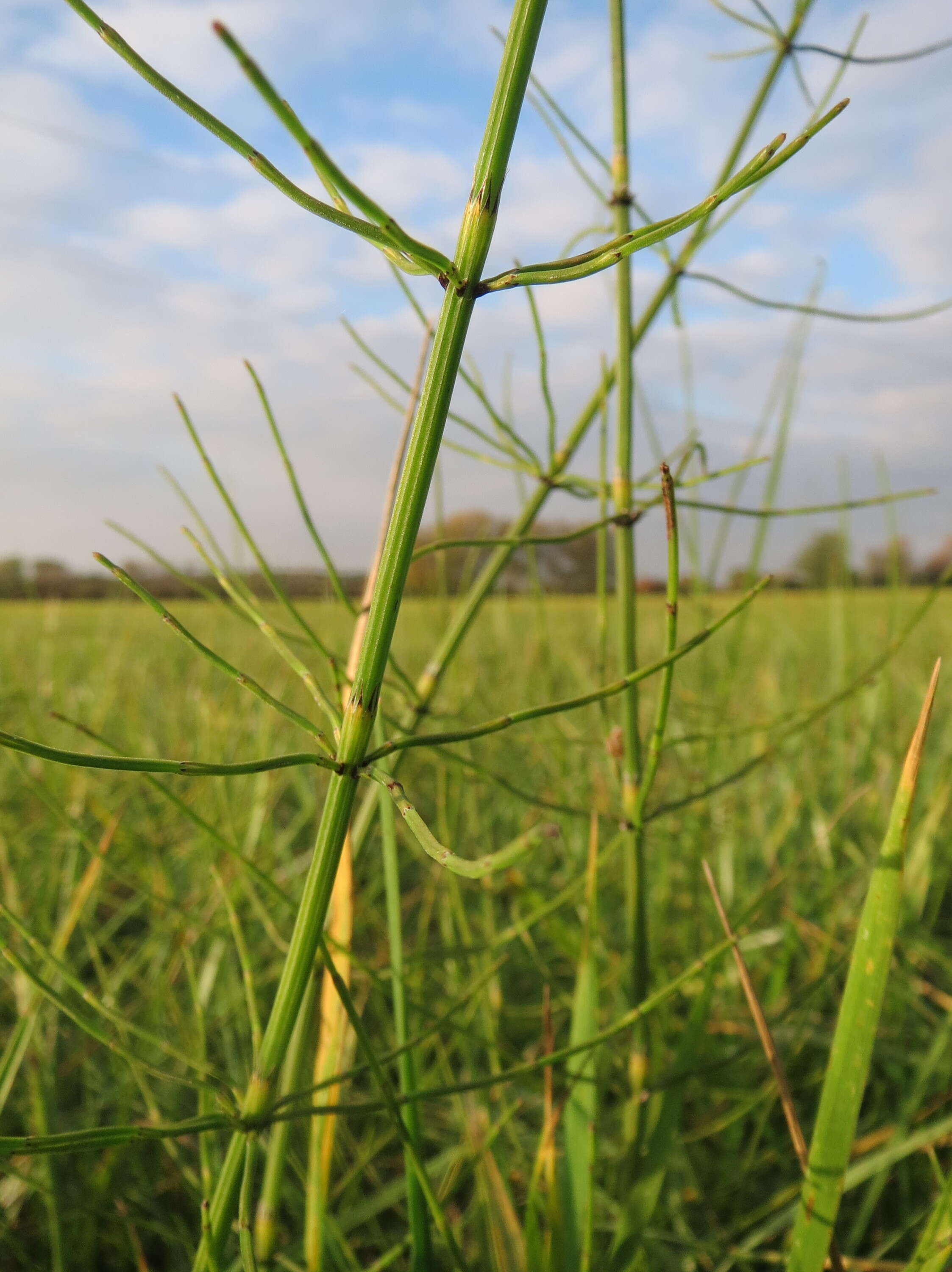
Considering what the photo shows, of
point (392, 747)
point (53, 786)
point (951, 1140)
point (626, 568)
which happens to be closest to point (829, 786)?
point (951, 1140)

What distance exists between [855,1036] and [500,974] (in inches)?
21.5

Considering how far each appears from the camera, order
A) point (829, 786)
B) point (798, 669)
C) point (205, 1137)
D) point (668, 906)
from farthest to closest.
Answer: point (798, 669)
point (829, 786)
point (668, 906)
point (205, 1137)

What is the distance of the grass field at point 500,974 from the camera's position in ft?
1.94

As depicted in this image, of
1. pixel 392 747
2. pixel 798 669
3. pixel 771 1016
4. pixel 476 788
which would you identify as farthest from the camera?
pixel 798 669

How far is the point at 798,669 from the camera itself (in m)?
2.09

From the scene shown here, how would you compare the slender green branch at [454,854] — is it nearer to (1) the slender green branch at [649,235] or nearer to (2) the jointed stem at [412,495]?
(2) the jointed stem at [412,495]

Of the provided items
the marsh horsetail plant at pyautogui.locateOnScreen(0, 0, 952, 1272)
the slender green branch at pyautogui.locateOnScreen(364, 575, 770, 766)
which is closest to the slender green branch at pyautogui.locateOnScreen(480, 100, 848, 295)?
the marsh horsetail plant at pyautogui.locateOnScreen(0, 0, 952, 1272)

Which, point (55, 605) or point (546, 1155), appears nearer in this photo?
point (546, 1155)

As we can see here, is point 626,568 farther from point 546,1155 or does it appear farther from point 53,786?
point 53,786

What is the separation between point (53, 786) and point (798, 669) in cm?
158

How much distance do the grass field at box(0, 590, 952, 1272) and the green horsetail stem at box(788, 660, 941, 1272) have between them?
0.25 ft

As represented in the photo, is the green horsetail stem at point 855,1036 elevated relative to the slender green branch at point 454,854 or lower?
lower

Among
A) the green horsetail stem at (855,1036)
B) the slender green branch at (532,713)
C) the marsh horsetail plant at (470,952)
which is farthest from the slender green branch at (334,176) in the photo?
the green horsetail stem at (855,1036)

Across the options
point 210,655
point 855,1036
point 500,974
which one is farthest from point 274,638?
point 500,974
